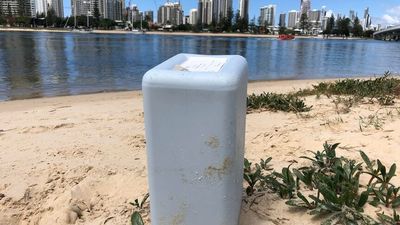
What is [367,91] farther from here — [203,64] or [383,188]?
[203,64]

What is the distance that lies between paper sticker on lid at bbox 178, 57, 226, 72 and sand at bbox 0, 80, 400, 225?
3.49ft

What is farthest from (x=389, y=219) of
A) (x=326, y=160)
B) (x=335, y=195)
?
(x=326, y=160)

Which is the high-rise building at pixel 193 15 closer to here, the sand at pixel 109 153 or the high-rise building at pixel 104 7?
the high-rise building at pixel 104 7

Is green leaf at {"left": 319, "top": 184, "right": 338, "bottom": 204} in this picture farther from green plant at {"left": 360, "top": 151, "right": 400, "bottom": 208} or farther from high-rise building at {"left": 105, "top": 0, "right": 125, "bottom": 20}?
high-rise building at {"left": 105, "top": 0, "right": 125, "bottom": 20}

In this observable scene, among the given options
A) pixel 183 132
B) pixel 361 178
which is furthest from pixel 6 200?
pixel 361 178

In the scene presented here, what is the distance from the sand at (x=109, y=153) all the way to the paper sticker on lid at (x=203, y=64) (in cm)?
106

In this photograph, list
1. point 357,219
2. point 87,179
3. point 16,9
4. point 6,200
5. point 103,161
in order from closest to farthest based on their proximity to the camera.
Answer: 1. point 357,219
2. point 6,200
3. point 87,179
4. point 103,161
5. point 16,9

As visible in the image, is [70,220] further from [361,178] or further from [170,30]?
[170,30]

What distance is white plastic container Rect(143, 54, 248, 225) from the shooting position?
6.57ft

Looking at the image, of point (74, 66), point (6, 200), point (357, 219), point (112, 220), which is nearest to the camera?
point (357, 219)

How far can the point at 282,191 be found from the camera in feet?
9.63

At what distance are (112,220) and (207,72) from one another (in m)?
1.37

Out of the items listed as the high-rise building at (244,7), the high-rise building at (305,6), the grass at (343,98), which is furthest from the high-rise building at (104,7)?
the grass at (343,98)

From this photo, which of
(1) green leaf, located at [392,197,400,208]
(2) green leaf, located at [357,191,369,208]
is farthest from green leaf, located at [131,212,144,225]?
(1) green leaf, located at [392,197,400,208]
